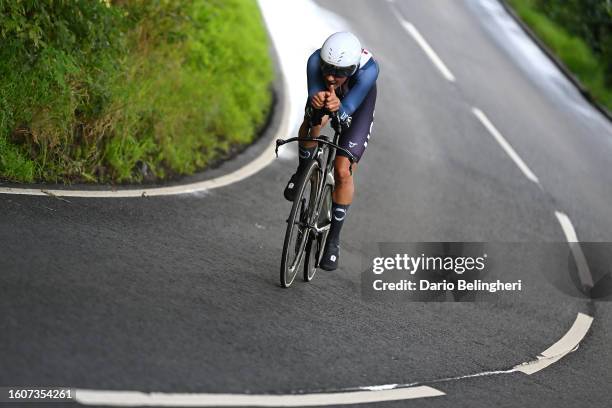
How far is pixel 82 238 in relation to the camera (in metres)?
8.75

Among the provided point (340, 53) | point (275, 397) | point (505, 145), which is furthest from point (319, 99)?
point (505, 145)

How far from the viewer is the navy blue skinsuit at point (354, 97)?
28.1 ft

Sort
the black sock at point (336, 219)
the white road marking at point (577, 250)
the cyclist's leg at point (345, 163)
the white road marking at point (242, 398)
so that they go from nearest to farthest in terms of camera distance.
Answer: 1. the white road marking at point (242, 398)
2. the cyclist's leg at point (345, 163)
3. the black sock at point (336, 219)
4. the white road marking at point (577, 250)

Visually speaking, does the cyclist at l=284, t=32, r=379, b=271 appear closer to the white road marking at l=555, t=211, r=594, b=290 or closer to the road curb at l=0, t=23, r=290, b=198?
the road curb at l=0, t=23, r=290, b=198

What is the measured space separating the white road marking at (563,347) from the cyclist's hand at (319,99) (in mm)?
2703

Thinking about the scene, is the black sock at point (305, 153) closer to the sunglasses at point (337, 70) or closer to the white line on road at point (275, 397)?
the sunglasses at point (337, 70)

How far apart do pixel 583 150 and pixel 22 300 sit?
1323 centimetres

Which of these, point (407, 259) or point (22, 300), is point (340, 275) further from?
point (22, 300)

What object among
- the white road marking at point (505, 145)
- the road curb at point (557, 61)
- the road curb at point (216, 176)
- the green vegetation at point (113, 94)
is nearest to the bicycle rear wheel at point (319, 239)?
the road curb at point (216, 176)

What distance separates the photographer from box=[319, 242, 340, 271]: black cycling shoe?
9414 millimetres

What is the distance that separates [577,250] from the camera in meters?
13.4

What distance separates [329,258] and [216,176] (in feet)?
10.8

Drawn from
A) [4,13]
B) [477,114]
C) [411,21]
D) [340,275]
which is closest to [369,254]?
[340,275]

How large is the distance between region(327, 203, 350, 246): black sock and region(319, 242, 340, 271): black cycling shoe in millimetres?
46
